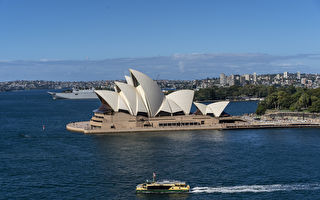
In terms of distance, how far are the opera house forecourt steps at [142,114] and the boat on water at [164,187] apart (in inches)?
1186

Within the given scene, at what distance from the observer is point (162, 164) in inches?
1554

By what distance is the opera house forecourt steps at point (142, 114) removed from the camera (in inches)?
2445

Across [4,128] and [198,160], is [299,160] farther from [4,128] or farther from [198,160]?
[4,128]

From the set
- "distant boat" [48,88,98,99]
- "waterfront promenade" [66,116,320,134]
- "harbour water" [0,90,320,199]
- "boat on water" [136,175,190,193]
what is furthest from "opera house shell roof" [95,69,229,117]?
"distant boat" [48,88,98,99]

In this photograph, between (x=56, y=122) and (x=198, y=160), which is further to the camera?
(x=56, y=122)

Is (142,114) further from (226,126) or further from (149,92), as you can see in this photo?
(226,126)

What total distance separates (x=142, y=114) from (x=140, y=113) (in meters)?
0.42

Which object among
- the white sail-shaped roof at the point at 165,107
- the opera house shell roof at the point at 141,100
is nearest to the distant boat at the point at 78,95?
the opera house shell roof at the point at 141,100

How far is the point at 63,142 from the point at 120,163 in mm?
15190

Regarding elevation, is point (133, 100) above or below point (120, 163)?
above

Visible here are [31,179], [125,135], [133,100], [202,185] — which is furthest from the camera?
[133,100]

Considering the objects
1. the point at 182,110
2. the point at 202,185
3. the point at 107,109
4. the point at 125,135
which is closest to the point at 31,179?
the point at 202,185

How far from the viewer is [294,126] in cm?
6550

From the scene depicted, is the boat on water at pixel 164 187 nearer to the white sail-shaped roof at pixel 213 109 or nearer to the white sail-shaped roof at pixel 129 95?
the white sail-shaped roof at pixel 129 95
